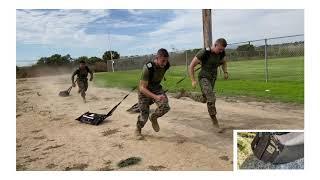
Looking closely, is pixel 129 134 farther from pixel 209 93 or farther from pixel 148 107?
pixel 209 93

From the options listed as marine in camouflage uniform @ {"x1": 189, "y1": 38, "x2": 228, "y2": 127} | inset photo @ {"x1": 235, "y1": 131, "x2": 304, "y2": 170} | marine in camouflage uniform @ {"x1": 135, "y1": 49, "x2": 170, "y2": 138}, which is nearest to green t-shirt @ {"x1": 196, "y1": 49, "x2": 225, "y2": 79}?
marine in camouflage uniform @ {"x1": 189, "y1": 38, "x2": 228, "y2": 127}

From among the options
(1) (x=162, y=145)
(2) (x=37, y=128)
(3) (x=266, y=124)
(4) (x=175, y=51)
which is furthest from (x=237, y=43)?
(2) (x=37, y=128)

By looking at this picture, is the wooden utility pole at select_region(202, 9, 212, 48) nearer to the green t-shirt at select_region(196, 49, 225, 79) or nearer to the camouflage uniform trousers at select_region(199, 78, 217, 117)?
the green t-shirt at select_region(196, 49, 225, 79)

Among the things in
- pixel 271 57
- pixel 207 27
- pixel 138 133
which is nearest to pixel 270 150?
pixel 138 133

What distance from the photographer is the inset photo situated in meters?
6.98

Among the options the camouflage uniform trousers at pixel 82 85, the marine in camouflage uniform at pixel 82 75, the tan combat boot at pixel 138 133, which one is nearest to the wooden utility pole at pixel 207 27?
the tan combat boot at pixel 138 133

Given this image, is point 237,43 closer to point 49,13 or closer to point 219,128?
point 219,128

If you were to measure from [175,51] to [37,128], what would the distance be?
9.82 ft

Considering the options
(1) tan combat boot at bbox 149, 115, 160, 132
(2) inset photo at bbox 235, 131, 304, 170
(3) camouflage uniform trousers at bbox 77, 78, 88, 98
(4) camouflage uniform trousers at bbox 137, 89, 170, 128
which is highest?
(3) camouflage uniform trousers at bbox 77, 78, 88, 98

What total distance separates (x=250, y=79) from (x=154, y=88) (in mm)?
5522

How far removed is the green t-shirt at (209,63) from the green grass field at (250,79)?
2.69m

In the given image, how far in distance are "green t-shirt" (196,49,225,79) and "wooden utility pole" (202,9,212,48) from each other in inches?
31.4

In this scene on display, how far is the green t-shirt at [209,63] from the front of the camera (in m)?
7.90
